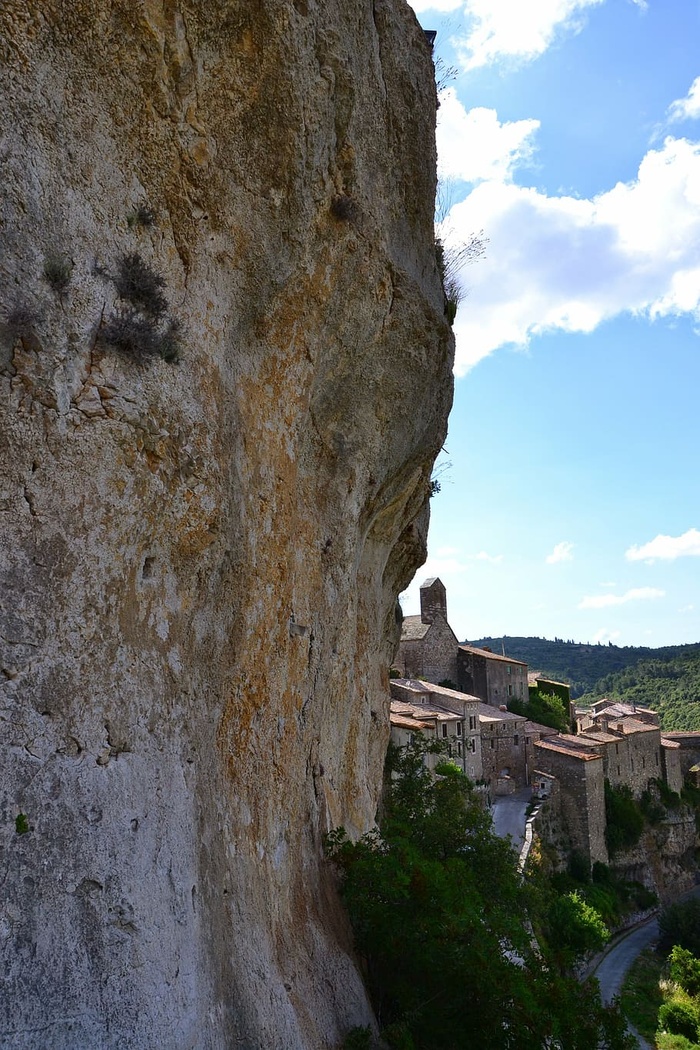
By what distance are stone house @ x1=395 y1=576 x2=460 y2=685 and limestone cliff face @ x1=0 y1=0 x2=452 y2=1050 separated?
35.4 meters

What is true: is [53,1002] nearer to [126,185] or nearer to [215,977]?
[215,977]

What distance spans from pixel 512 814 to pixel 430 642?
1457 centimetres

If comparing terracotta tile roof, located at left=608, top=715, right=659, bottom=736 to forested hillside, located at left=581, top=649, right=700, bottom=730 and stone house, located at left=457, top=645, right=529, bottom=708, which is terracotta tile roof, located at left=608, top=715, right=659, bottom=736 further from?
forested hillside, located at left=581, top=649, right=700, bottom=730

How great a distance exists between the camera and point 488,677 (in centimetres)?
4716

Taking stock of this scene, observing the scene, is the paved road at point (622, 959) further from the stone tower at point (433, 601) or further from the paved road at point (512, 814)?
the stone tower at point (433, 601)

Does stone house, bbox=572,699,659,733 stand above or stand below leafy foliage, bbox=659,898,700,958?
above

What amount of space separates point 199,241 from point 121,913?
6.25m

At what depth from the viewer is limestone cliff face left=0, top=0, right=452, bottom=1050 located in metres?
5.92

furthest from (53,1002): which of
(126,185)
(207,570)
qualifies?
(126,185)

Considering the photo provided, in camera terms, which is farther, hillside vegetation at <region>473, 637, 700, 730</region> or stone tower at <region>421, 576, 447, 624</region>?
hillside vegetation at <region>473, 637, 700, 730</region>

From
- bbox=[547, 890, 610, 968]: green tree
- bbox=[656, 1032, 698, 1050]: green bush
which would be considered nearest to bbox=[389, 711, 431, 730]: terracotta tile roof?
bbox=[547, 890, 610, 968]: green tree

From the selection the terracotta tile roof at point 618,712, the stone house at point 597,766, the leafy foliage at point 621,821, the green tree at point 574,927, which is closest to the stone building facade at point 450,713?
the stone house at point 597,766

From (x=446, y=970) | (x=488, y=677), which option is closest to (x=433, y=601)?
(x=488, y=677)

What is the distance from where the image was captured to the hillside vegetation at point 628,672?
99812mm
